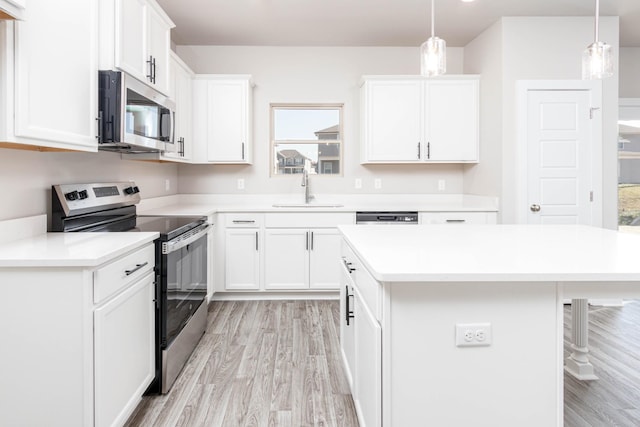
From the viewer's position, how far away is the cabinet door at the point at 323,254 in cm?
394

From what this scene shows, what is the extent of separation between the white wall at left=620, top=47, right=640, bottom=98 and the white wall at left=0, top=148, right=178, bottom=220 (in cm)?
520

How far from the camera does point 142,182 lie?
3574 mm

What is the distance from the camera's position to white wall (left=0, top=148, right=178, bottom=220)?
1.93 metres

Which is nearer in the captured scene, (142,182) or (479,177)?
(142,182)

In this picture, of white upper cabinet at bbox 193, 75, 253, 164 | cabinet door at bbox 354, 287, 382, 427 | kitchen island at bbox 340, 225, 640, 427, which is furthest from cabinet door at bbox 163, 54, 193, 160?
kitchen island at bbox 340, 225, 640, 427

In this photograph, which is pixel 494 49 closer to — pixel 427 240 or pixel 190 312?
pixel 427 240

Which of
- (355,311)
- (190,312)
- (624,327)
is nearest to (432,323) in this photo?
(355,311)

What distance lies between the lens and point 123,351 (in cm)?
179

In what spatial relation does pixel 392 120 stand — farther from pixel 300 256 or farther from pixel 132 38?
pixel 132 38

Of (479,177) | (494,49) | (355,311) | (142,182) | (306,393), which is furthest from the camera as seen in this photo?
(479,177)

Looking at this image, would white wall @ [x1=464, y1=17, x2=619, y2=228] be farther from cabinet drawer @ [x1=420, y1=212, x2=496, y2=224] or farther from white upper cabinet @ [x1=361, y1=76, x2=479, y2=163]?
white upper cabinet @ [x1=361, y1=76, x2=479, y2=163]

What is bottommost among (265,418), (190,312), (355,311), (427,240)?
(265,418)

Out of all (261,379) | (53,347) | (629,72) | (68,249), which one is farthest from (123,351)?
(629,72)

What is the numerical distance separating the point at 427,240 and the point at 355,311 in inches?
18.0
